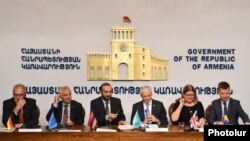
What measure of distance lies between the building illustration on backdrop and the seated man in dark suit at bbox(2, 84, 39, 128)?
1169 millimetres

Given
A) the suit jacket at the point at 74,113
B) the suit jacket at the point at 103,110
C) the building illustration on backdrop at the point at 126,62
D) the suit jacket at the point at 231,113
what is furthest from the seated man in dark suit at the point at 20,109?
the suit jacket at the point at 231,113

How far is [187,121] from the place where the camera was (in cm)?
480

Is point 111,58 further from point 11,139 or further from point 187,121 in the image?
point 11,139

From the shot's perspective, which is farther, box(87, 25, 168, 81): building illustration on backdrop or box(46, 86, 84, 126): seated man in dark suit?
box(87, 25, 168, 81): building illustration on backdrop

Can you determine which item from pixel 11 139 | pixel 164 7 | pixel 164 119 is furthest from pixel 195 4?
pixel 11 139

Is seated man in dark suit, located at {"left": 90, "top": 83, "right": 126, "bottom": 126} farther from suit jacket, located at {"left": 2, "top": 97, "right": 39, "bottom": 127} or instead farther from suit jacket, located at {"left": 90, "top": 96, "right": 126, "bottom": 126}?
suit jacket, located at {"left": 2, "top": 97, "right": 39, "bottom": 127}

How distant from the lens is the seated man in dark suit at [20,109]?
489 centimetres

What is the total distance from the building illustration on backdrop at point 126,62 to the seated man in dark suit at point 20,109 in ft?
3.84

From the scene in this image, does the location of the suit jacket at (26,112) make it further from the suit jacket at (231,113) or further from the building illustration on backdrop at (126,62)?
the suit jacket at (231,113)

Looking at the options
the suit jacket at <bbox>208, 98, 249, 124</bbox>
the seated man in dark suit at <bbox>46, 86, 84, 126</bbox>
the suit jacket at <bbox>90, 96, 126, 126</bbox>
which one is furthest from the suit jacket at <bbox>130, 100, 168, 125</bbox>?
the seated man in dark suit at <bbox>46, 86, 84, 126</bbox>

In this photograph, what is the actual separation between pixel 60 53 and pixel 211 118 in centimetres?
258

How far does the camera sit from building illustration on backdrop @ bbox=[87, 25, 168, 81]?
576 cm

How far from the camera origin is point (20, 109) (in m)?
4.92

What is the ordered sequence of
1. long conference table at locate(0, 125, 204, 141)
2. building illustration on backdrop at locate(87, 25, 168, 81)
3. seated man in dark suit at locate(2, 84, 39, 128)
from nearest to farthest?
long conference table at locate(0, 125, 204, 141) → seated man in dark suit at locate(2, 84, 39, 128) → building illustration on backdrop at locate(87, 25, 168, 81)
